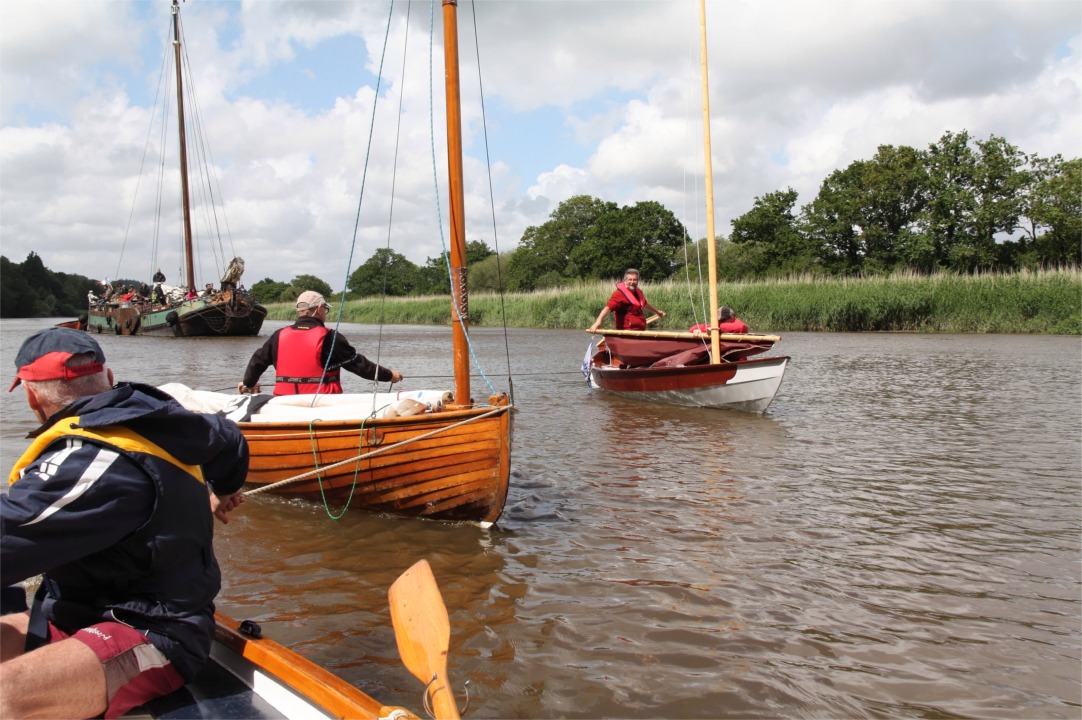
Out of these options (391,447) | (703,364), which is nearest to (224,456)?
(391,447)

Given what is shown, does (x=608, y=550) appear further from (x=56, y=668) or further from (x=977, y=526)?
(x=56, y=668)

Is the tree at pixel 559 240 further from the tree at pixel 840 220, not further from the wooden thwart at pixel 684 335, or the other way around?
the wooden thwart at pixel 684 335

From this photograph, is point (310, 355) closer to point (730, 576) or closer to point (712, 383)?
point (730, 576)

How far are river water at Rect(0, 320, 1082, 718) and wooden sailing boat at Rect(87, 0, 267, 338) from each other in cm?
2097

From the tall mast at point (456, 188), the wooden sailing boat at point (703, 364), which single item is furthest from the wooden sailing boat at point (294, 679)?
the wooden sailing boat at point (703, 364)

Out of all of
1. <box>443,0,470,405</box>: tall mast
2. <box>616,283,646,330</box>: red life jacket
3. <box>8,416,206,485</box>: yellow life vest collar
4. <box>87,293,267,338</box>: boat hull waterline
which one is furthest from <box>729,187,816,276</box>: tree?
<box>8,416,206,485</box>: yellow life vest collar

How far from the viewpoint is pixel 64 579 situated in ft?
7.40

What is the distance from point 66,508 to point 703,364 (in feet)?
32.7

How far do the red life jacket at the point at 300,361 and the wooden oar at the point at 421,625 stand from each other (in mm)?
3922

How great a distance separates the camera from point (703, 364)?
11.2m

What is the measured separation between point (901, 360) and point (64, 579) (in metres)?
18.2

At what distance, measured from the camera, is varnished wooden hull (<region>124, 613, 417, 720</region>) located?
7.17ft

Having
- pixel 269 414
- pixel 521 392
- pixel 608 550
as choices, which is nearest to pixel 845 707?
pixel 608 550

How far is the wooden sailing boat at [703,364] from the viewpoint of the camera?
10648 millimetres
